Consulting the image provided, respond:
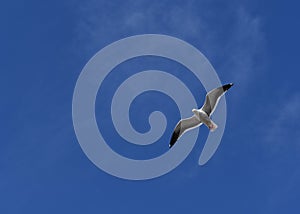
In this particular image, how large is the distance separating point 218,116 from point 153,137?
4.14m

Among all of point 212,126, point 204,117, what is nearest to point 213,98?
point 204,117

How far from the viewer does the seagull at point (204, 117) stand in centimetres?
6475

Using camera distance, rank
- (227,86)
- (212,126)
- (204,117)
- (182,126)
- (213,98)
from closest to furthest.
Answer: (227,86) → (212,126) → (213,98) → (204,117) → (182,126)

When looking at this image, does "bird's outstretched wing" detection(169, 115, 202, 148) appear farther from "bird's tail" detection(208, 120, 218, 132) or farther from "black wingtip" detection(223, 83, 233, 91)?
"black wingtip" detection(223, 83, 233, 91)

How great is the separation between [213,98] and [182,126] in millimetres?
3110

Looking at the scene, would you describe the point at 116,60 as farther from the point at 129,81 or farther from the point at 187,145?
the point at 187,145

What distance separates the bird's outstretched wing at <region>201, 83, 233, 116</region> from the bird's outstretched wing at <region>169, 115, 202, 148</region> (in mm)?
1346

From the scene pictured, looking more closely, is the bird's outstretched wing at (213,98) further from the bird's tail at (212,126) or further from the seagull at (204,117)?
the bird's tail at (212,126)

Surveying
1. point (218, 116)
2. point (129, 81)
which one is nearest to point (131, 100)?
point (129, 81)

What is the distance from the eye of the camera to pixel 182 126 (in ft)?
220

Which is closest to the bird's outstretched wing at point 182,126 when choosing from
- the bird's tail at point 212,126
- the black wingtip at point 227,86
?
the bird's tail at point 212,126

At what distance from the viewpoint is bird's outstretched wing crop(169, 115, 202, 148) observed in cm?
6681

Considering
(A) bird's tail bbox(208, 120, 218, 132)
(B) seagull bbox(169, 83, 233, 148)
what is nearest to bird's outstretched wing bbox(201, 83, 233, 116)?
(B) seagull bbox(169, 83, 233, 148)

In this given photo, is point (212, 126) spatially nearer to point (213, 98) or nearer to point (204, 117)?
point (204, 117)
